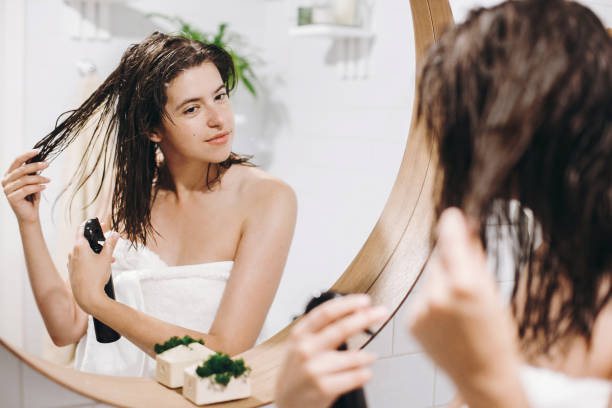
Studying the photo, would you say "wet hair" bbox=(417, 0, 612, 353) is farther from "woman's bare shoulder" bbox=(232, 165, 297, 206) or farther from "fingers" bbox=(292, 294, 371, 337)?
"woman's bare shoulder" bbox=(232, 165, 297, 206)

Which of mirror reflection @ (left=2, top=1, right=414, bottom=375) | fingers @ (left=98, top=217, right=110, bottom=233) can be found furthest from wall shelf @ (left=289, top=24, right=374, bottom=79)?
fingers @ (left=98, top=217, right=110, bottom=233)

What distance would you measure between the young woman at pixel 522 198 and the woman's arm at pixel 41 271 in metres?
0.36

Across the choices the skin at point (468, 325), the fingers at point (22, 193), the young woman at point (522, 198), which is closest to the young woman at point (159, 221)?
the fingers at point (22, 193)

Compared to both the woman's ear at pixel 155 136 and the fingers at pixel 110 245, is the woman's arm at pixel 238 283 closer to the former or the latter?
the fingers at pixel 110 245

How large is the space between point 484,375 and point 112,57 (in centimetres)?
60

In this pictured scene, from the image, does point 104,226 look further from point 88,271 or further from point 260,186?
point 260,186

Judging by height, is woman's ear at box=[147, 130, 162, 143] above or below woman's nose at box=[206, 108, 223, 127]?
below

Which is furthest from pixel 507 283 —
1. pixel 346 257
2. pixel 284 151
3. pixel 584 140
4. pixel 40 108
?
pixel 40 108

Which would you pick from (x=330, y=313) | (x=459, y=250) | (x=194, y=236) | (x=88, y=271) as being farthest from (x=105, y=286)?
(x=459, y=250)

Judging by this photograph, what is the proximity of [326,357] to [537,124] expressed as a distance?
20 centimetres

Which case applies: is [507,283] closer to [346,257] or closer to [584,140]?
[346,257]

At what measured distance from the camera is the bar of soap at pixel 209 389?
0.64 metres

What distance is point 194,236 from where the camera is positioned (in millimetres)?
739

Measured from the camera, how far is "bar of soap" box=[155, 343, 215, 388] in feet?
2.18
